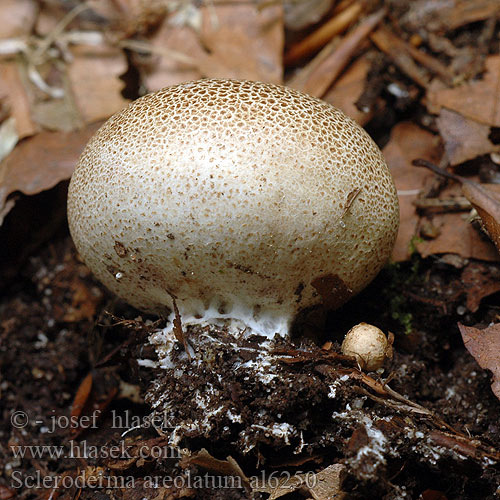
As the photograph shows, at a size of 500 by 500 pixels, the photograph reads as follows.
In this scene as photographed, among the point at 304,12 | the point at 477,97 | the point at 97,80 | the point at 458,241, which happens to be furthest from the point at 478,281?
the point at 97,80

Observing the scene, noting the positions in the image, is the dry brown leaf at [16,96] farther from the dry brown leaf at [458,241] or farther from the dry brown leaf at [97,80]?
the dry brown leaf at [458,241]

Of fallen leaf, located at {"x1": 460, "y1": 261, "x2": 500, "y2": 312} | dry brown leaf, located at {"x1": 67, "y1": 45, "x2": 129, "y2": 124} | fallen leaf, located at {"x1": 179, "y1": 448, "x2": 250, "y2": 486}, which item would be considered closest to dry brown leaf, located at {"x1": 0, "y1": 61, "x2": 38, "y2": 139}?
dry brown leaf, located at {"x1": 67, "y1": 45, "x2": 129, "y2": 124}

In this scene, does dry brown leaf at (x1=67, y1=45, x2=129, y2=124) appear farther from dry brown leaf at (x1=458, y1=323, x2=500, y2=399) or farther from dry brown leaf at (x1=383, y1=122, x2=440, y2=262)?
dry brown leaf at (x1=458, y1=323, x2=500, y2=399)

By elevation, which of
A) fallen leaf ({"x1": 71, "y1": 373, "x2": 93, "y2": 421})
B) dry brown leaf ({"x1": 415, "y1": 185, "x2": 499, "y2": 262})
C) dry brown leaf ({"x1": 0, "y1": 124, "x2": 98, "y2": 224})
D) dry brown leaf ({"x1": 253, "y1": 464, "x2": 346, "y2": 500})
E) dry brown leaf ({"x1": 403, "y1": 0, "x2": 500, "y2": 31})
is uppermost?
dry brown leaf ({"x1": 403, "y1": 0, "x2": 500, "y2": 31})

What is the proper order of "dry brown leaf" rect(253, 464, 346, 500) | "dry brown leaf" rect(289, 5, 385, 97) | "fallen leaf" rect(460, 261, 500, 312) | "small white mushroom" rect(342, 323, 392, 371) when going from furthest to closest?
"dry brown leaf" rect(289, 5, 385, 97) → "fallen leaf" rect(460, 261, 500, 312) → "small white mushroom" rect(342, 323, 392, 371) → "dry brown leaf" rect(253, 464, 346, 500)

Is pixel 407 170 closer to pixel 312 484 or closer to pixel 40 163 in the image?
pixel 312 484

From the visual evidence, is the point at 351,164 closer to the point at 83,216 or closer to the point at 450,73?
the point at 83,216
